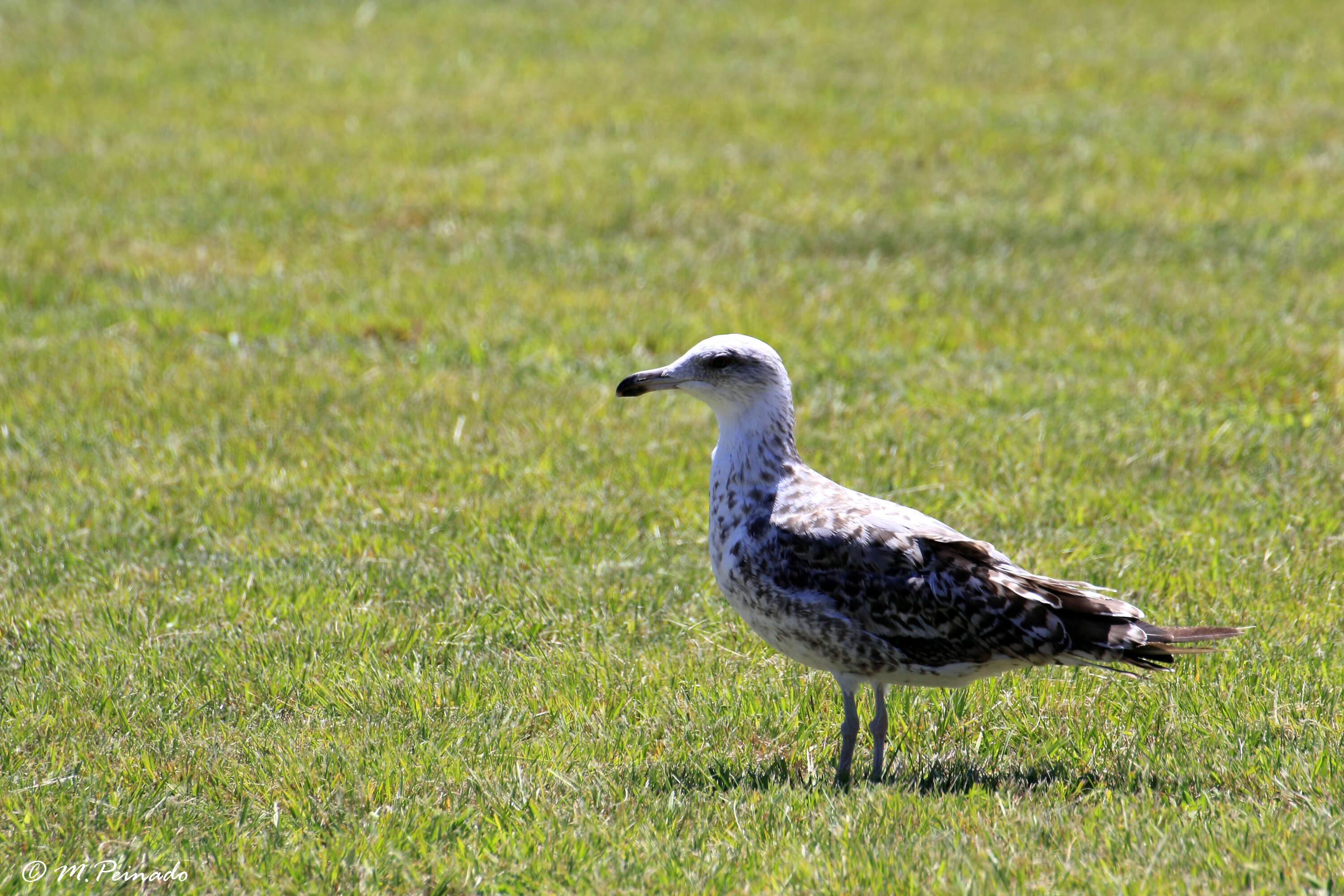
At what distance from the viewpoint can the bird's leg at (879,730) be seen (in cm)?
463

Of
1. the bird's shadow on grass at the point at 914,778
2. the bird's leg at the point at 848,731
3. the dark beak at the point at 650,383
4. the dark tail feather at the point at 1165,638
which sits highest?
the dark beak at the point at 650,383

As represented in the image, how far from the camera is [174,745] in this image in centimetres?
469

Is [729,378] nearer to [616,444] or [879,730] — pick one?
[879,730]

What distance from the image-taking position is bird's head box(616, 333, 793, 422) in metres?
4.95


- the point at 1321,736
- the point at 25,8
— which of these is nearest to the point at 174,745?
the point at 1321,736

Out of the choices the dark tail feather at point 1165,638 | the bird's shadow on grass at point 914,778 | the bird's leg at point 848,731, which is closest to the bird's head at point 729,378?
the bird's leg at point 848,731

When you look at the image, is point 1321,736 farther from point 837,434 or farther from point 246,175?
point 246,175

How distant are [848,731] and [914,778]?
0.91 ft

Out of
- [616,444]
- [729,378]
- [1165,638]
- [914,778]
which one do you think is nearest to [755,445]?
[729,378]

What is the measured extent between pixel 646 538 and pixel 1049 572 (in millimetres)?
1913

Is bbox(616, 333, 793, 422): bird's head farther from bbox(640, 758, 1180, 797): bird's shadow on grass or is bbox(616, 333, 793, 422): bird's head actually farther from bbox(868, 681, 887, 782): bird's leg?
bbox(640, 758, 1180, 797): bird's shadow on grass

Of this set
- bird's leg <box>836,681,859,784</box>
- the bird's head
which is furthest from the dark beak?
bird's leg <box>836,681,859,784</box>

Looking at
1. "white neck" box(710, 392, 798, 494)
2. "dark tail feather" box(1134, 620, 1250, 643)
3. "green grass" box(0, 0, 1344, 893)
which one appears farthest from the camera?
"white neck" box(710, 392, 798, 494)

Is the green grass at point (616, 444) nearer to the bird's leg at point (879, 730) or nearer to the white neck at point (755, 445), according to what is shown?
the bird's leg at point (879, 730)
